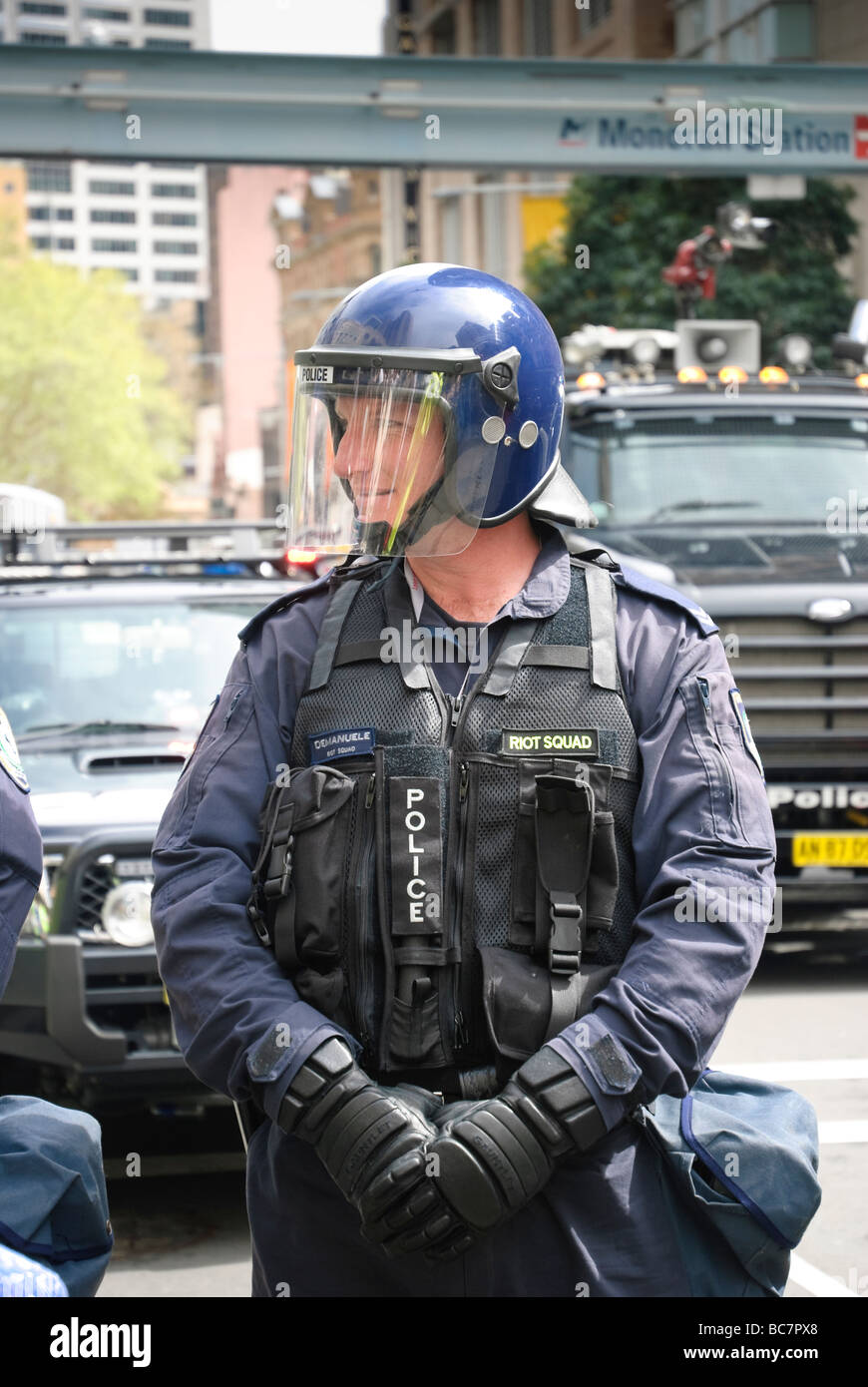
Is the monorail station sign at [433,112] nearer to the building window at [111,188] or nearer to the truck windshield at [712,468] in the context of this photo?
the truck windshield at [712,468]

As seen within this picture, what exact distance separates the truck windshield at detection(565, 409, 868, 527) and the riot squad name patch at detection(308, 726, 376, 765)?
6142 millimetres

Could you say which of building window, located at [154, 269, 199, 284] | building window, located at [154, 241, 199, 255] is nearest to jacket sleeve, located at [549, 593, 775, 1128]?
building window, located at [154, 269, 199, 284]

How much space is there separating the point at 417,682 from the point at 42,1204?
85cm

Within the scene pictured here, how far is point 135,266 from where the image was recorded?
5546 inches

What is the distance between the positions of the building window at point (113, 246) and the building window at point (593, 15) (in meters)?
114

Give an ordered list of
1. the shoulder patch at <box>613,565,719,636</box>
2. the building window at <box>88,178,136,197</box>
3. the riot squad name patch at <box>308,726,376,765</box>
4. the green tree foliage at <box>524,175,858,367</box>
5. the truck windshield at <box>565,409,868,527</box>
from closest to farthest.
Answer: the riot squad name patch at <box>308,726,376,765</box> → the shoulder patch at <box>613,565,719,636</box> → the truck windshield at <box>565,409,868,527</box> → the green tree foliage at <box>524,175,858,367</box> → the building window at <box>88,178,136,197</box>

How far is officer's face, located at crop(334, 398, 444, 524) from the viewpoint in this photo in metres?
2.61

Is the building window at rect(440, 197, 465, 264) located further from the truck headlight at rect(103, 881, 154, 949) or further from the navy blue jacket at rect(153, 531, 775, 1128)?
the navy blue jacket at rect(153, 531, 775, 1128)

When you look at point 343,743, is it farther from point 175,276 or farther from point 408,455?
point 175,276

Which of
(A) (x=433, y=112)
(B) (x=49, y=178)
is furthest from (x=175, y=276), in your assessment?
(A) (x=433, y=112)

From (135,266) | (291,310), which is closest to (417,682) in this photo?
(291,310)

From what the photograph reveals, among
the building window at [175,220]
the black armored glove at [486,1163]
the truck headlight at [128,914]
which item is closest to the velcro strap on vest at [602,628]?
the black armored glove at [486,1163]

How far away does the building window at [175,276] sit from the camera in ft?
465
